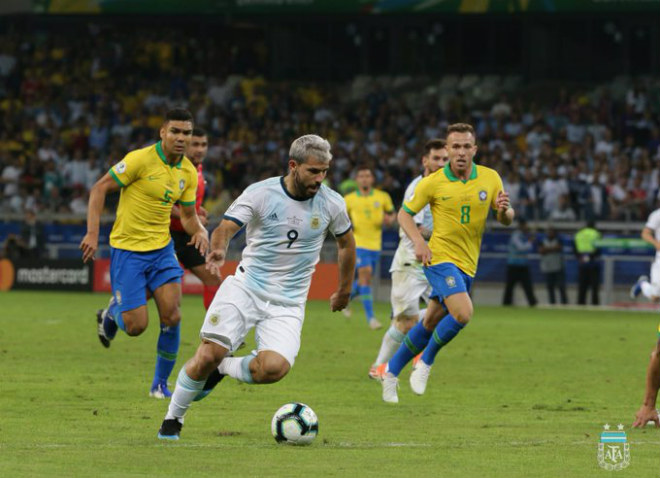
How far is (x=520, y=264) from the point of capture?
93.2 feet

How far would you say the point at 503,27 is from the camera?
40.5m

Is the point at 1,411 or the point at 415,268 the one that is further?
the point at 415,268

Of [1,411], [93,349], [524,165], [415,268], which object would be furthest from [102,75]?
[1,411]

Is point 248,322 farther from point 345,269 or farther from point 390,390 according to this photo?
point 390,390

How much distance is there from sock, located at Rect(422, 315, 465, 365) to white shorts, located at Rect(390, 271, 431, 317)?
1583 mm

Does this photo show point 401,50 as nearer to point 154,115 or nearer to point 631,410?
point 154,115

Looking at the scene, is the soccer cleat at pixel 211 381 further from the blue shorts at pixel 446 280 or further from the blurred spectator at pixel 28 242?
the blurred spectator at pixel 28 242

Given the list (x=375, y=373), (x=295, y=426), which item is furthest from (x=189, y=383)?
(x=375, y=373)

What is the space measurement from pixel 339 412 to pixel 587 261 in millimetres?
18117

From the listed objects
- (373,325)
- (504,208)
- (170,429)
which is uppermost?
(504,208)

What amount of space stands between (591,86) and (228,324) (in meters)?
31.2

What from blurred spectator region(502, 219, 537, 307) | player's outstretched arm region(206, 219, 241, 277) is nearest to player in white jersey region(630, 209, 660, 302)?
blurred spectator region(502, 219, 537, 307)

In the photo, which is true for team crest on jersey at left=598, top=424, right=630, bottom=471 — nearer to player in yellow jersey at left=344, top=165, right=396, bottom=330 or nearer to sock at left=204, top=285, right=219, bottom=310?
sock at left=204, top=285, right=219, bottom=310

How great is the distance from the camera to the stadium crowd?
102ft
